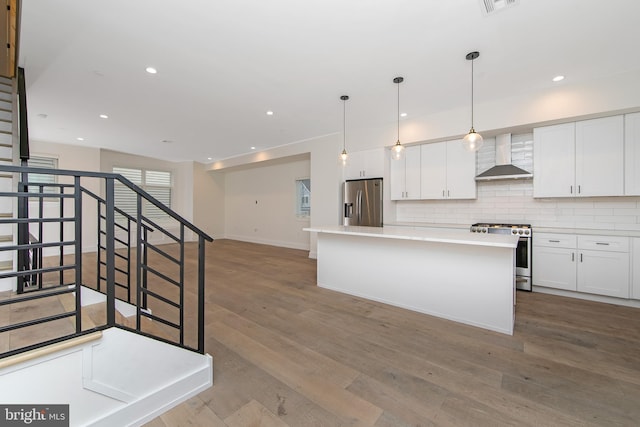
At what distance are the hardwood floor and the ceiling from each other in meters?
2.78

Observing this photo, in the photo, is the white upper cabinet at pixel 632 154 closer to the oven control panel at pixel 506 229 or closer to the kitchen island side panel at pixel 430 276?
the oven control panel at pixel 506 229

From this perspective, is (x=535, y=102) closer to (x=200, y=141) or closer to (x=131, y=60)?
(x=131, y=60)

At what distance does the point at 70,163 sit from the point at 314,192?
5935mm

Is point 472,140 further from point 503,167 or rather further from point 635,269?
point 635,269

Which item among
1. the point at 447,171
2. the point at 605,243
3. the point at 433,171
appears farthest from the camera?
the point at 433,171

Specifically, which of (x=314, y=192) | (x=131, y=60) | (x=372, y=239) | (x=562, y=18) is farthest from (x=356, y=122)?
(x=131, y=60)

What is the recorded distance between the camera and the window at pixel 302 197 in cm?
753

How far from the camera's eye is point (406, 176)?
16.7 feet

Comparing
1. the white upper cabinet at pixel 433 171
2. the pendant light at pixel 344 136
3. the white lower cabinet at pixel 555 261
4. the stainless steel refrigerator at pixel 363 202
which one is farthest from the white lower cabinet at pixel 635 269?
the pendant light at pixel 344 136

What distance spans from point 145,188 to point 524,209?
9327mm

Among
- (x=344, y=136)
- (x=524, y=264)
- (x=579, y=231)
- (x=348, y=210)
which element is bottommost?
(x=524, y=264)

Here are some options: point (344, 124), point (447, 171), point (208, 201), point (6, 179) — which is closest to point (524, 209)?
point (447, 171)

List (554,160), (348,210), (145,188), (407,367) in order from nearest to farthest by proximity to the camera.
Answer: (407,367), (554,160), (348,210), (145,188)

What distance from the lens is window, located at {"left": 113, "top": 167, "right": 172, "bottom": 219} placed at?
7.51 m
